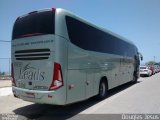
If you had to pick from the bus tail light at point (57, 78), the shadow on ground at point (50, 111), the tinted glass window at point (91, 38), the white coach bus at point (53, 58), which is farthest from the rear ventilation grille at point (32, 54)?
the shadow on ground at point (50, 111)

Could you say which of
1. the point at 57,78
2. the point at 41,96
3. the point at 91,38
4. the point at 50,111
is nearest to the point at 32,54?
the point at 57,78

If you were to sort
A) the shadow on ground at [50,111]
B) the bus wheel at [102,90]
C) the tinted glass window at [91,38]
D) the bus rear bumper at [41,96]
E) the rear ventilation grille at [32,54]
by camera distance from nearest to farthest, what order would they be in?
→ the bus rear bumper at [41,96], the rear ventilation grille at [32,54], the shadow on ground at [50,111], the tinted glass window at [91,38], the bus wheel at [102,90]

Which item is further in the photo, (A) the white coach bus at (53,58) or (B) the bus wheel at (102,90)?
(B) the bus wheel at (102,90)

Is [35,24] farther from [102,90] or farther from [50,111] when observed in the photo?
[102,90]

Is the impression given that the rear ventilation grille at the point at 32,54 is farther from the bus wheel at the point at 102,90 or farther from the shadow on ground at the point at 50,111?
the bus wheel at the point at 102,90

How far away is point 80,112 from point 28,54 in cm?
289

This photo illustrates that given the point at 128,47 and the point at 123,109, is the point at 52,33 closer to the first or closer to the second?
the point at 123,109

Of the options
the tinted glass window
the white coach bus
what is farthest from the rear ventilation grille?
the tinted glass window

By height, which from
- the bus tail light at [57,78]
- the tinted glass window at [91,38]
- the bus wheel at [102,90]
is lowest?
the bus wheel at [102,90]

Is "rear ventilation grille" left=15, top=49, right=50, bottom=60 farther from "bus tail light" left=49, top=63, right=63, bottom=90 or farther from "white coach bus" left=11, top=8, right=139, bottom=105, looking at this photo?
"bus tail light" left=49, top=63, right=63, bottom=90

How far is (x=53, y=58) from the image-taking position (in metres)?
6.66

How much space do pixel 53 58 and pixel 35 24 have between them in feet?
4.89

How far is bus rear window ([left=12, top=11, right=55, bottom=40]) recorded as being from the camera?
22.7 feet

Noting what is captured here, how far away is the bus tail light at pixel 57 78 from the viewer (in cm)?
662
